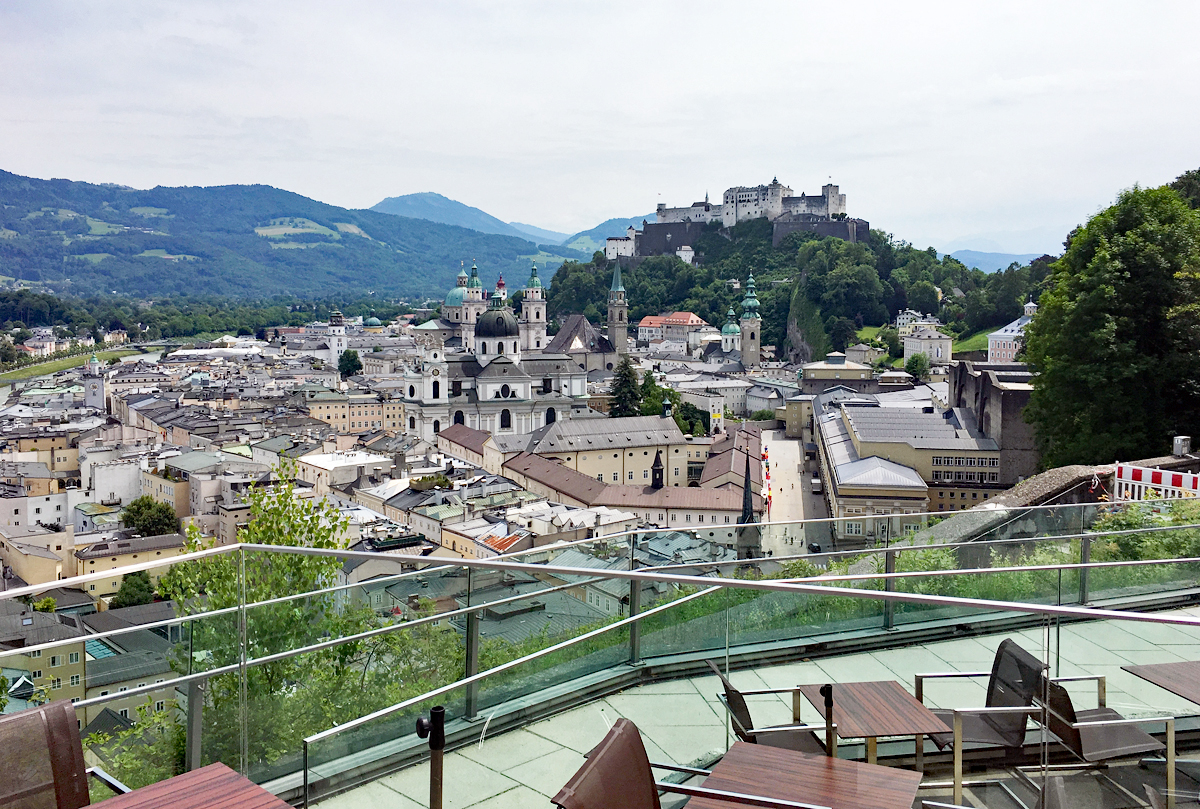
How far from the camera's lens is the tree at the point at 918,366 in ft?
197

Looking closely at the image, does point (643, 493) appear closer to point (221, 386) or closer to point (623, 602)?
point (623, 602)

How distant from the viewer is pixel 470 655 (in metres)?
3.29

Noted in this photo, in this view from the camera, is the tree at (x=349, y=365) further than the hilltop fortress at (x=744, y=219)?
Yes

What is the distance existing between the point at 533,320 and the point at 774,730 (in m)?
71.5

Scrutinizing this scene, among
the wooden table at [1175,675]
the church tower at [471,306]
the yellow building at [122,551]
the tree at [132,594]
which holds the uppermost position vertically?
the church tower at [471,306]

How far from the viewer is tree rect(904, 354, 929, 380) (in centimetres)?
6016

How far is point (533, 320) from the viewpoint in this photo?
73875 mm

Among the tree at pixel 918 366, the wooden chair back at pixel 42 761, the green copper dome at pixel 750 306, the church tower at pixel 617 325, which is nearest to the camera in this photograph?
the wooden chair back at pixel 42 761

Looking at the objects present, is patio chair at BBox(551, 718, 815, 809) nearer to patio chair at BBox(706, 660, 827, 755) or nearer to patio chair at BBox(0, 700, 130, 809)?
patio chair at BBox(706, 660, 827, 755)

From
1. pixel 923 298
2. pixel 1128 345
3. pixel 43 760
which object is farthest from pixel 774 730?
pixel 923 298

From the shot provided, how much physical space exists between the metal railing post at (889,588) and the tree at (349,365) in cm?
9702

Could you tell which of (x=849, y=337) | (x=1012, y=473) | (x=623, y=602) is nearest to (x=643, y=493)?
(x=1012, y=473)

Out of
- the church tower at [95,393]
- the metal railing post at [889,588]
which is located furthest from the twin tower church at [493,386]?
the metal railing post at [889,588]

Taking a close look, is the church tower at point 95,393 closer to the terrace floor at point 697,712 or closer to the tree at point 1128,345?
the tree at point 1128,345
